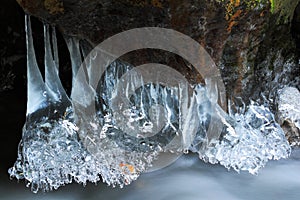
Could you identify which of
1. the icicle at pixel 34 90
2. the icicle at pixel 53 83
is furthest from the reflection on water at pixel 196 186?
the icicle at pixel 53 83

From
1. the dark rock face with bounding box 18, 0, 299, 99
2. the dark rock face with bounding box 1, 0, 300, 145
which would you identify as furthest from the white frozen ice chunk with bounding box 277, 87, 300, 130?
the dark rock face with bounding box 18, 0, 299, 99

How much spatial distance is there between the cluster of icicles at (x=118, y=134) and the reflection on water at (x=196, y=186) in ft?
0.21

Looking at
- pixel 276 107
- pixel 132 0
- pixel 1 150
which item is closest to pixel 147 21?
pixel 132 0

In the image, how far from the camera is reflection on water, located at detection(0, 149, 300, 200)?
9.53 feet

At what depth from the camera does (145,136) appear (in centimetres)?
330

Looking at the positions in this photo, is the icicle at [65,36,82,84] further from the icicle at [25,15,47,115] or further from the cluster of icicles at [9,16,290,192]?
the icicle at [25,15,47,115]

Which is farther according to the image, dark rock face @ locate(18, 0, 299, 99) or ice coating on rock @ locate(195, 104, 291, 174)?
ice coating on rock @ locate(195, 104, 291, 174)

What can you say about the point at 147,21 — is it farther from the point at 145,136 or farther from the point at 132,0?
the point at 145,136

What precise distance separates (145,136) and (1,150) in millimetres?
1331

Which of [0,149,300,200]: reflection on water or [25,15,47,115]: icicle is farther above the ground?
[25,15,47,115]: icicle

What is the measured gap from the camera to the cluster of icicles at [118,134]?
2963 mm

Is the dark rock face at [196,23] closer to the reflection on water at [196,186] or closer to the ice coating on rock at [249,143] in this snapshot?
the ice coating on rock at [249,143]

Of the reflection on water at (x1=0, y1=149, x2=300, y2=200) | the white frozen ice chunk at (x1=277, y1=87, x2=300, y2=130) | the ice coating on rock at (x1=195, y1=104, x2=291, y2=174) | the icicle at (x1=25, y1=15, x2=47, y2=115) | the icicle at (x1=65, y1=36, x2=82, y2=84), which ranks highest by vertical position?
the icicle at (x1=65, y1=36, x2=82, y2=84)

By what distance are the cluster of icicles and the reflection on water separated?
0.21ft
